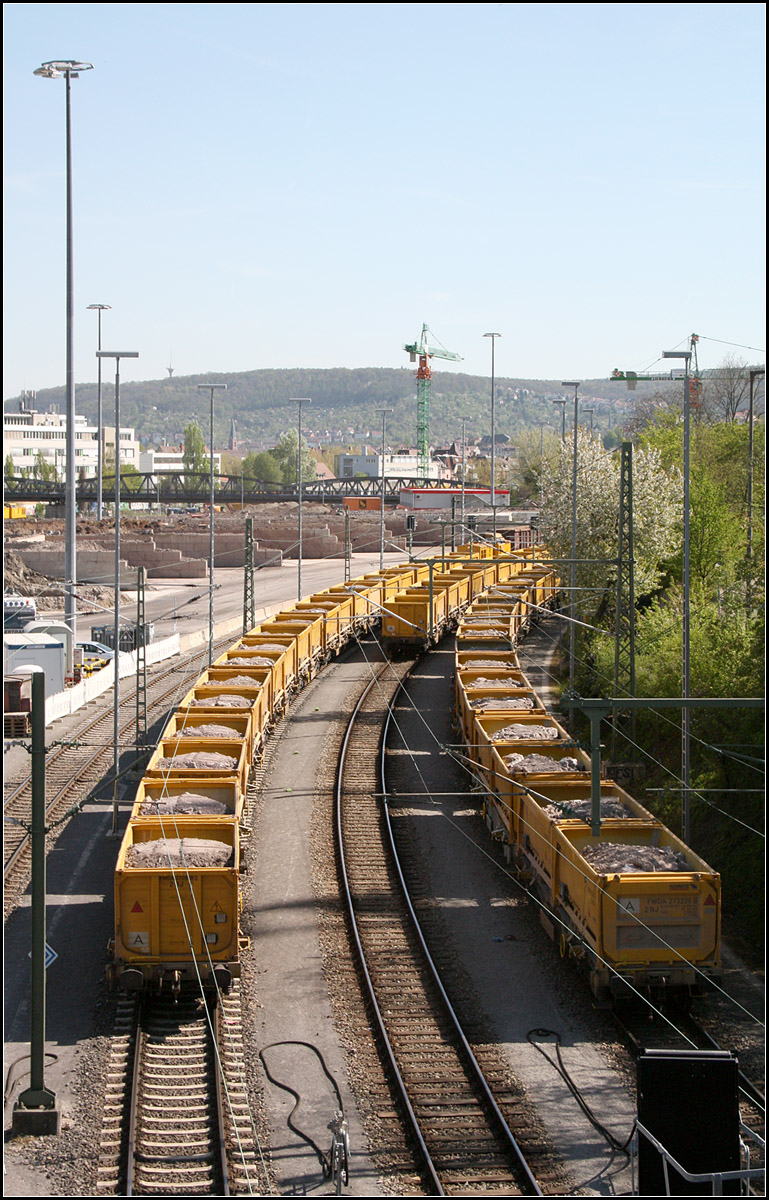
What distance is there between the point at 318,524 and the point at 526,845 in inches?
3200

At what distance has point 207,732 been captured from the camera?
23.5 m

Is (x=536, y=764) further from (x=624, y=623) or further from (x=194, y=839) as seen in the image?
(x=624, y=623)

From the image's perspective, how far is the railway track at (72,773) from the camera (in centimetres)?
2170

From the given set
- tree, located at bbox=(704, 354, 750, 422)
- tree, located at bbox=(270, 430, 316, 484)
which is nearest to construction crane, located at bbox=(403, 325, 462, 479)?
tree, located at bbox=(270, 430, 316, 484)

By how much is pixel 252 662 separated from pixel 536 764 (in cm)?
1171

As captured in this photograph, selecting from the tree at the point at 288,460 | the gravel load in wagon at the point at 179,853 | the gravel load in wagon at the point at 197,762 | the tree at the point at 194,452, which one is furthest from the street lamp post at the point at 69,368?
the tree at the point at 288,460

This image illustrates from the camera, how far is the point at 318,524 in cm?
9975

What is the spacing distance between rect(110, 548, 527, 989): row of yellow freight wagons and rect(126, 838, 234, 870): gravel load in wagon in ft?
0.05

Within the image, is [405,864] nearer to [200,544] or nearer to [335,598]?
[335,598]

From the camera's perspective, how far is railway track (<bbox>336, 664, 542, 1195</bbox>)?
11.9 meters

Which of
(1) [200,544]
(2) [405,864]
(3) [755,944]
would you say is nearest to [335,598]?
(2) [405,864]

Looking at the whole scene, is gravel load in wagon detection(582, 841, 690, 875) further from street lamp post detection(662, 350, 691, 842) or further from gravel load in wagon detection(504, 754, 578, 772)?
gravel load in wagon detection(504, 754, 578, 772)

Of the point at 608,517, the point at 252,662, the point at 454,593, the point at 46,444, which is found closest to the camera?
the point at 252,662

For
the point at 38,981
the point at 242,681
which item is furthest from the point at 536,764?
the point at 38,981
